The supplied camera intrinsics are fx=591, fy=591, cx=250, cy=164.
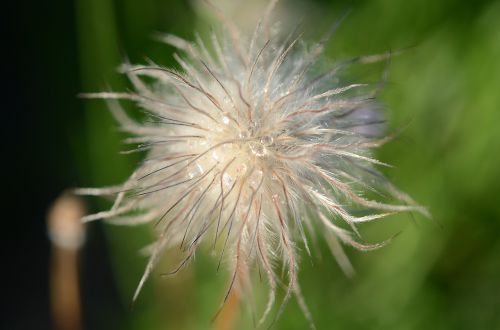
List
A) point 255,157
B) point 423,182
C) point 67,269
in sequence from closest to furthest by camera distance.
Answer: point 255,157
point 67,269
point 423,182

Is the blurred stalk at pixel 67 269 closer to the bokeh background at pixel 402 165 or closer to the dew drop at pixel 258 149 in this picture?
the bokeh background at pixel 402 165

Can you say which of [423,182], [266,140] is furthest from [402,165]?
[266,140]

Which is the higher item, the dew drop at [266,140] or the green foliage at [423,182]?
the dew drop at [266,140]

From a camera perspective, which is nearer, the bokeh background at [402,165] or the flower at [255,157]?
the flower at [255,157]

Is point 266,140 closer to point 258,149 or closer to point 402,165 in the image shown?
point 258,149

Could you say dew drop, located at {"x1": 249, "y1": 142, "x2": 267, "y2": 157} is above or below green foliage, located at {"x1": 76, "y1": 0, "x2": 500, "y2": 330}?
above

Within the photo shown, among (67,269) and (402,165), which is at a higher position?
(67,269)

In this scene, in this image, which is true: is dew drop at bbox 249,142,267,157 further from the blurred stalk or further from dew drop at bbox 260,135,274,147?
the blurred stalk

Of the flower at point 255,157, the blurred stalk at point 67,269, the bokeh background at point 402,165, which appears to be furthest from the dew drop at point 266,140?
the bokeh background at point 402,165

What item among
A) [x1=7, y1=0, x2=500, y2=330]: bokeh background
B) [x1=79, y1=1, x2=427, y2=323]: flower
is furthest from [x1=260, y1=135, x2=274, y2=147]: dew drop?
[x1=7, y1=0, x2=500, y2=330]: bokeh background
